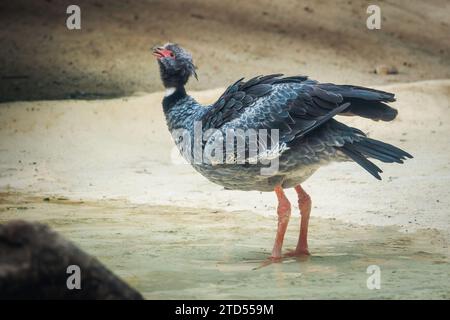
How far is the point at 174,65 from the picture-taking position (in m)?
7.58

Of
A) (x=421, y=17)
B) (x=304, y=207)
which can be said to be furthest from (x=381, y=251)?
(x=421, y=17)

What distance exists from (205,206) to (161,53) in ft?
5.61

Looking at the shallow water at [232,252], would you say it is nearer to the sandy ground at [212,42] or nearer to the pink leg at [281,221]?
the pink leg at [281,221]

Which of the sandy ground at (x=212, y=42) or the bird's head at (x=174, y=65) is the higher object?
the sandy ground at (x=212, y=42)

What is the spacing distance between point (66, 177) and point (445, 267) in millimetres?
4437

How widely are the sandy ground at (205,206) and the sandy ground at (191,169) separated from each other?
2cm

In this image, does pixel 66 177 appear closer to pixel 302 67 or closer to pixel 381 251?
pixel 381 251

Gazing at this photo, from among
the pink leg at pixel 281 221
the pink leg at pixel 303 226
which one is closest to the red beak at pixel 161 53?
the pink leg at pixel 281 221

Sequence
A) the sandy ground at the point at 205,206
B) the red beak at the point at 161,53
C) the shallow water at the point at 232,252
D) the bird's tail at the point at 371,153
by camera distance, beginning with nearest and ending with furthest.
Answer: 1. the shallow water at the point at 232,252
2. the sandy ground at the point at 205,206
3. the bird's tail at the point at 371,153
4. the red beak at the point at 161,53

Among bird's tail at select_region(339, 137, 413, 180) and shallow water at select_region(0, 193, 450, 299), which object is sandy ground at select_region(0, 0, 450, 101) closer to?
shallow water at select_region(0, 193, 450, 299)

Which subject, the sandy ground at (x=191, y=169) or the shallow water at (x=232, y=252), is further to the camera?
the sandy ground at (x=191, y=169)

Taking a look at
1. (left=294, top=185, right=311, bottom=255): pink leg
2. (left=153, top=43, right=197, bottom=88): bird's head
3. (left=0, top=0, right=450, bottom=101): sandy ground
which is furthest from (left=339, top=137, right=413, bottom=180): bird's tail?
(left=0, top=0, right=450, bottom=101): sandy ground

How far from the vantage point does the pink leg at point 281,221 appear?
6.97m
